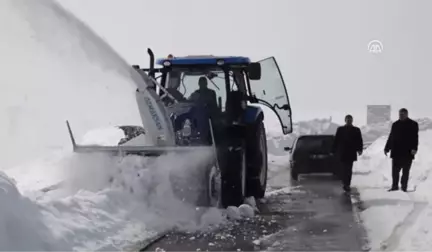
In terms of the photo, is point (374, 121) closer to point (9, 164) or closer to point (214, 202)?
point (9, 164)

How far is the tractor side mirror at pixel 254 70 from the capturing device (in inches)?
416

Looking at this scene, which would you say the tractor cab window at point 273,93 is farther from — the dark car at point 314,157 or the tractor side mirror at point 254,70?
the dark car at point 314,157

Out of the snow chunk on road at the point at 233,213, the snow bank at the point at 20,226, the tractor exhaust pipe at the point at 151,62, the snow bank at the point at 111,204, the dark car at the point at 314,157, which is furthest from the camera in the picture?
the dark car at the point at 314,157

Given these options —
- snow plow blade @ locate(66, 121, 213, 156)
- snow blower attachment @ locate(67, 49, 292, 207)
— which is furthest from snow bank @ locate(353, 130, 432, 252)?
snow plow blade @ locate(66, 121, 213, 156)

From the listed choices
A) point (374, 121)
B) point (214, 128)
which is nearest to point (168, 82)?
point (214, 128)

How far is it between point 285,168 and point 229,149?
13.8 m

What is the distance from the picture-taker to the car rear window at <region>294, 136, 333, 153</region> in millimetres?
18062

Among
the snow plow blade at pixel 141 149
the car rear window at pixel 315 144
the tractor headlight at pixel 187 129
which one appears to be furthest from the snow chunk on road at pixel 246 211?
the car rear window at pixel 315 144

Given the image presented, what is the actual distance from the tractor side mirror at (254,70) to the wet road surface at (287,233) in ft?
7.42

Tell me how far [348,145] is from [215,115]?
3.88 m

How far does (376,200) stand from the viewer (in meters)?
11.1

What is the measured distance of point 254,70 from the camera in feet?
34.8

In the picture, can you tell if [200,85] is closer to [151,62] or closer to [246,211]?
[151,62]

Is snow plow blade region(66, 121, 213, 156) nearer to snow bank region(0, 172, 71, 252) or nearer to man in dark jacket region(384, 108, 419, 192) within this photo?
snow bank region(0, 172, 71, 252)
